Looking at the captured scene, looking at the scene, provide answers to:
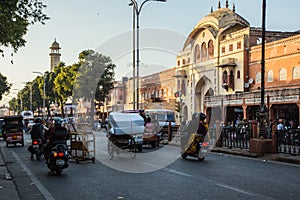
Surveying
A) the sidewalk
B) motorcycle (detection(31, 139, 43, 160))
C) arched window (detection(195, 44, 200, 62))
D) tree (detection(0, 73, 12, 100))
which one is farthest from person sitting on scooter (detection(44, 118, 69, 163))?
tree (detection(0, 73, 12, 100))

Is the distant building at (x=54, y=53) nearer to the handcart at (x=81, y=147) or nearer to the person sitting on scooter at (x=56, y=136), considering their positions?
the handcart at (x=81, y=147)

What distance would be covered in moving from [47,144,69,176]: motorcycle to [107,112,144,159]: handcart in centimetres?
438

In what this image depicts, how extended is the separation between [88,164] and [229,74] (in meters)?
34.0

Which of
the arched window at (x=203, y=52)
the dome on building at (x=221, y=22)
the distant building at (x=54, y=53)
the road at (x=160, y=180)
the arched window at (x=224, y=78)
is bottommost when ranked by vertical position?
the road at (x=160, y=180)

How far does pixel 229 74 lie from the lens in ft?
153

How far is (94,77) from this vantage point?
59906 millimetres

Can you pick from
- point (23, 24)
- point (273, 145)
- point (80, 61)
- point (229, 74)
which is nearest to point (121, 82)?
point (80, 61)

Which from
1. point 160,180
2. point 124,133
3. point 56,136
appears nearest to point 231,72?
point 124,133

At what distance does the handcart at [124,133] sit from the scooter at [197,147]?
2.19 m

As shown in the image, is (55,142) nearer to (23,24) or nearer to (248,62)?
(23,24)

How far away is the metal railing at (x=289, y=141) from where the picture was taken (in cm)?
1654

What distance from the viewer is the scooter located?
15.6 m

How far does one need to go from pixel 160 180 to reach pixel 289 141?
25.8 feet

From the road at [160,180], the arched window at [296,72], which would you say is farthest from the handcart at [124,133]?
the arched window at [296,72]
